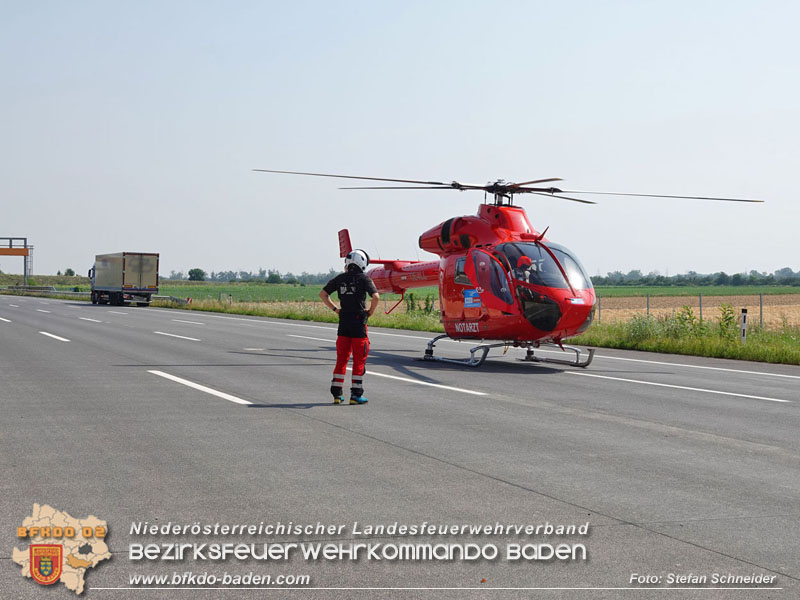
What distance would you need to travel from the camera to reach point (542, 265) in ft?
51.7

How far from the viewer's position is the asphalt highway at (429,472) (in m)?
4.70

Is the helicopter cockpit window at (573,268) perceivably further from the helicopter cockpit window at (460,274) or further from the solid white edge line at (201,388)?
the solid white edge line at (201,388)

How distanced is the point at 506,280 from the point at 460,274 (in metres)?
1.65

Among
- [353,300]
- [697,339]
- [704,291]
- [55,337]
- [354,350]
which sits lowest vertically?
[55,337]

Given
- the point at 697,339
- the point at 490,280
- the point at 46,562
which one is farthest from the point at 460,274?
the point at 46,562

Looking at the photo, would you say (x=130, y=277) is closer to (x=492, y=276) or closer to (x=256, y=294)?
(x=492, y=276)

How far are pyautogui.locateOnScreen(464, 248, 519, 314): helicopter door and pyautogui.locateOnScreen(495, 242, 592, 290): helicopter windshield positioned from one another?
0.95ft

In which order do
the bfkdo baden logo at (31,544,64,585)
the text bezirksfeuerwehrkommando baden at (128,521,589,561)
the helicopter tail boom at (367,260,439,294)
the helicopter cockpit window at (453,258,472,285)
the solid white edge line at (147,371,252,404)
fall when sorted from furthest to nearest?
1. the helicopter tail boom at (367,260,439,294)
2. the helicopter cockpit window at (453,258,472,285)
3. the solid white edge line at (147,371,252,404)
4. the text bezirksfeuerwehrkommando baden at (128,521,589,561)
5. the bfkdo baden logo at (31,544,64,585)

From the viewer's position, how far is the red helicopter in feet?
50.9

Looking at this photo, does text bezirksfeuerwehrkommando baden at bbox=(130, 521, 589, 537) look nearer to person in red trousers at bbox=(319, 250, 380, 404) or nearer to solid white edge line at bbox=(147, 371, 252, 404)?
person in red trousers at bbox=(319, 250, 380, 404)

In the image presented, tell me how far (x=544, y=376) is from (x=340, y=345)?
5.00m

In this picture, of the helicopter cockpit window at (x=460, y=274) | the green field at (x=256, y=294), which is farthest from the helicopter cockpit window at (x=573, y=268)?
the green field at (x=256, y=294)

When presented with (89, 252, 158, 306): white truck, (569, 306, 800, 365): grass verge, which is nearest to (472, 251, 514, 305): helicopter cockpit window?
(569, 306, 800, 365): grass verge

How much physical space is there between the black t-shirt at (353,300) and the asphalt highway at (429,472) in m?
0.97
